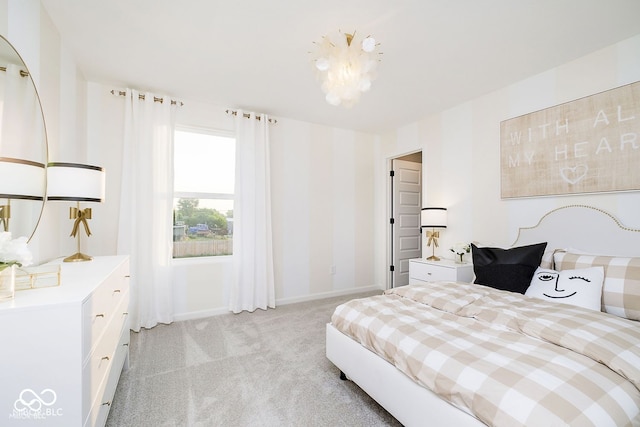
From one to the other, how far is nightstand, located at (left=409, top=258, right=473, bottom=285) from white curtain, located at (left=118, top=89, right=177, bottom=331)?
2887mm

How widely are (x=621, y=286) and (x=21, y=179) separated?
361 centimetres

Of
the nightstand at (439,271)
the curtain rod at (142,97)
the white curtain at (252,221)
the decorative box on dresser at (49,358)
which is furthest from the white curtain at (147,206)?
the nightstand at (439,271)

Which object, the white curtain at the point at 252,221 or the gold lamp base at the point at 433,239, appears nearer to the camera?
the white curtain at the point at 252,221

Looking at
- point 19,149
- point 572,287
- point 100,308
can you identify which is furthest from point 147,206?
point 572,287

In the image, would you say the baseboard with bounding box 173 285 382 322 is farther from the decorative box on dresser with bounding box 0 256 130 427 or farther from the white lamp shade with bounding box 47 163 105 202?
the decorative box on dresser with bounding box 0 256 130 427

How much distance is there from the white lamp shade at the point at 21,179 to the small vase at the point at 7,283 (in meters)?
0.56

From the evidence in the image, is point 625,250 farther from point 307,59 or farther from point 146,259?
point 146,259

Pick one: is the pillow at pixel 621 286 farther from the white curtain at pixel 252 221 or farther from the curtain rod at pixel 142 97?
the curtain rod at pixel 142 97

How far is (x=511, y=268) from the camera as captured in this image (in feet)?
7.45

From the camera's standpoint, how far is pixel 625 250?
215 cm

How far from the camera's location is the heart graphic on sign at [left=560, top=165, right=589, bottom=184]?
2396 mm

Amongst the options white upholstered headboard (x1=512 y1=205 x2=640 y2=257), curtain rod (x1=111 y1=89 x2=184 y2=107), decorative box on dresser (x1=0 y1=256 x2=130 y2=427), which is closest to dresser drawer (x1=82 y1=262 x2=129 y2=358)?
decorative box on dresser (x1=0 y1=256 x2=130 y2=427)

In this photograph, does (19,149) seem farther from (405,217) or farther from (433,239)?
(405,217)

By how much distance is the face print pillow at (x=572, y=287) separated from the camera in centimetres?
180
